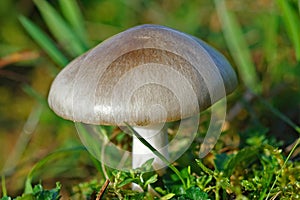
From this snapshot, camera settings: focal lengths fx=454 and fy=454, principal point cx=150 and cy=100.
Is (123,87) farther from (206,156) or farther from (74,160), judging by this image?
(74,160)

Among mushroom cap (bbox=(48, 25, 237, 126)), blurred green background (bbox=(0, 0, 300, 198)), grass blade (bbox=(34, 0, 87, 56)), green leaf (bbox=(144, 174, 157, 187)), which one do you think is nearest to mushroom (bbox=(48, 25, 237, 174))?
mushroom cap (bbox=(48, 25, 237, 126))

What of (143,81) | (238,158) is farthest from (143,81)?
(238,158)

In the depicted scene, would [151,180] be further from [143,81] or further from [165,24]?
[165,24]

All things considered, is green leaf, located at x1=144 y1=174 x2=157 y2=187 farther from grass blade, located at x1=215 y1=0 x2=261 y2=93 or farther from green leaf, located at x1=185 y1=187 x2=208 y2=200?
grass blade, located at x1=215 y1=0 x2=261 y2=93

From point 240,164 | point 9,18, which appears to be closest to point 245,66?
point 240,164

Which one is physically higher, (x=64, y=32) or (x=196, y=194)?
(x=64, y=32)

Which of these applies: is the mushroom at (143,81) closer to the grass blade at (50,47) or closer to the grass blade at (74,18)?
the grass blade at (50,47)

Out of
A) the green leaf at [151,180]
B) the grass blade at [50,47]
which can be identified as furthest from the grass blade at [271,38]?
the green leaf at [151,180]
